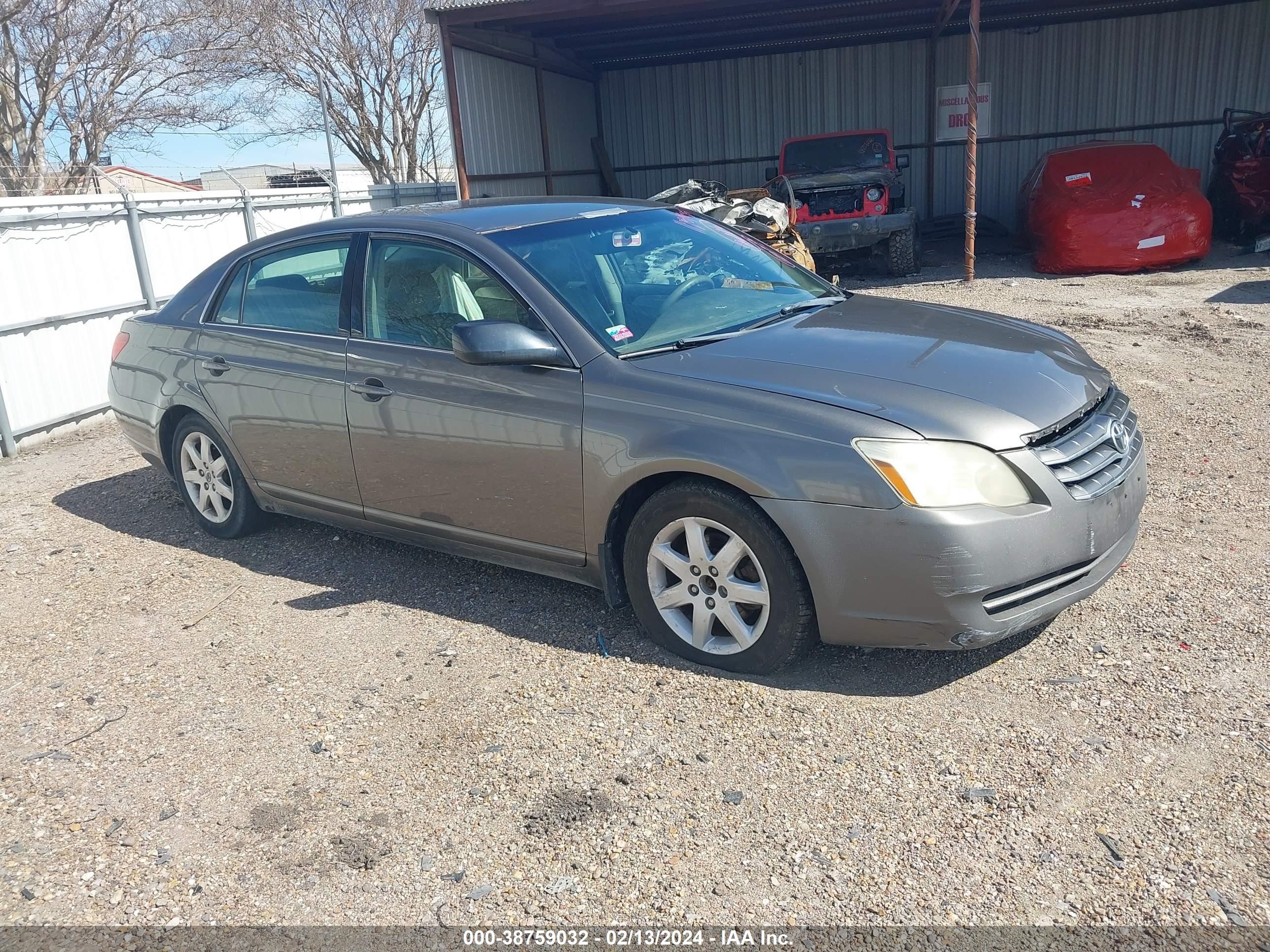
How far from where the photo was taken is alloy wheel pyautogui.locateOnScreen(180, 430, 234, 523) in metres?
5.35

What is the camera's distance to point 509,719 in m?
3.49

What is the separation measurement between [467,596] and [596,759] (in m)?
1.49

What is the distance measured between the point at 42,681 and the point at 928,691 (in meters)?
3.45

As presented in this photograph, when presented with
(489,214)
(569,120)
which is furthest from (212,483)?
(569,120)

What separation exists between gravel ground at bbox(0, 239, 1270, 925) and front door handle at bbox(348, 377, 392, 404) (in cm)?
92

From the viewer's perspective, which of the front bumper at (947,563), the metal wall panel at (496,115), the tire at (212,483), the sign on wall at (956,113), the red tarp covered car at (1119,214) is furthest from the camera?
the sign on wall at (956,113)

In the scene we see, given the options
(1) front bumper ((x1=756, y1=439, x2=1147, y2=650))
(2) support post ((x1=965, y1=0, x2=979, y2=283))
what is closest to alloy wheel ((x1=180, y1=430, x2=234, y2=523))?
(1) front bumper ((x1=756, y1=439, x2=1147, y2=650))

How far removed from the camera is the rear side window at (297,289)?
4609 mm

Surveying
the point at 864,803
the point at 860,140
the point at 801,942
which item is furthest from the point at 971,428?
the point at 860,140

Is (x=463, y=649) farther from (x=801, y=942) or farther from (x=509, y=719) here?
(x=801, y=942)

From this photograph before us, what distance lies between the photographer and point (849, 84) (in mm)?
20578

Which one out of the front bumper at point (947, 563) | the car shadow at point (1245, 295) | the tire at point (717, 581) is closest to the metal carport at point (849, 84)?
the car shadow at point (1245, 295)

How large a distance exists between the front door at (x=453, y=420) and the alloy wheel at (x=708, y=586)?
39cm

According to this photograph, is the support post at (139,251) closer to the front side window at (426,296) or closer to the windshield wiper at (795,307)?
the front side window at (426,296)
